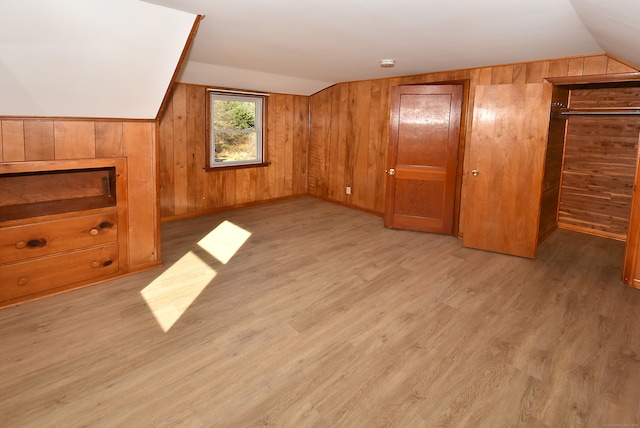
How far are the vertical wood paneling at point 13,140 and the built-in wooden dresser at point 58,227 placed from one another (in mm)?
55

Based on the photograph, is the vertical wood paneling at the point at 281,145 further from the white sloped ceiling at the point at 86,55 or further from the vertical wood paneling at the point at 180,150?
the white sloped ceiling at the point at 86,55

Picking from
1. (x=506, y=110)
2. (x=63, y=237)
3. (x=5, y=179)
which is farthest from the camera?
(x=506, y=110)

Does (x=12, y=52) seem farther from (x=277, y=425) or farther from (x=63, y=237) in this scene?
(x=277, y=425)

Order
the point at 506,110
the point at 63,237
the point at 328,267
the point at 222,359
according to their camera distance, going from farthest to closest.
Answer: the point at 506,110 < the point at 328,267 < the point at 63,237 < the point at 222,359

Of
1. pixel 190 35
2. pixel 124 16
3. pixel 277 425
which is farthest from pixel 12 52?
pixel 277 425

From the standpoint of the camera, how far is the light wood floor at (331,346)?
1866 millimetres

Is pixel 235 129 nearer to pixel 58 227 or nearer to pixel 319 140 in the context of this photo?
pixel 319 140

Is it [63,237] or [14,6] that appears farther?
[63,237]

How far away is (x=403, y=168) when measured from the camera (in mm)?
4969

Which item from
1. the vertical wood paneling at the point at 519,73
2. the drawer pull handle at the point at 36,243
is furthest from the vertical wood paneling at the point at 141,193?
the vertical wood paneling at the point at 519,73

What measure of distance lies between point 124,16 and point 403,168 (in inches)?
139

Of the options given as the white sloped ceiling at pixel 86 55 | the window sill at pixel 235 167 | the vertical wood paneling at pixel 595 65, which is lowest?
the window sill at pixel 235 167

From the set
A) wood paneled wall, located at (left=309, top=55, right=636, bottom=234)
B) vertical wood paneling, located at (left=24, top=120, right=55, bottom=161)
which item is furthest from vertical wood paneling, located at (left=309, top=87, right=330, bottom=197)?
vertical wood paneling, located at (left=24, top=120, right=55, bottom=161)

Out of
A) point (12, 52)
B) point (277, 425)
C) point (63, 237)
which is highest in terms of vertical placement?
point (12, 52)
